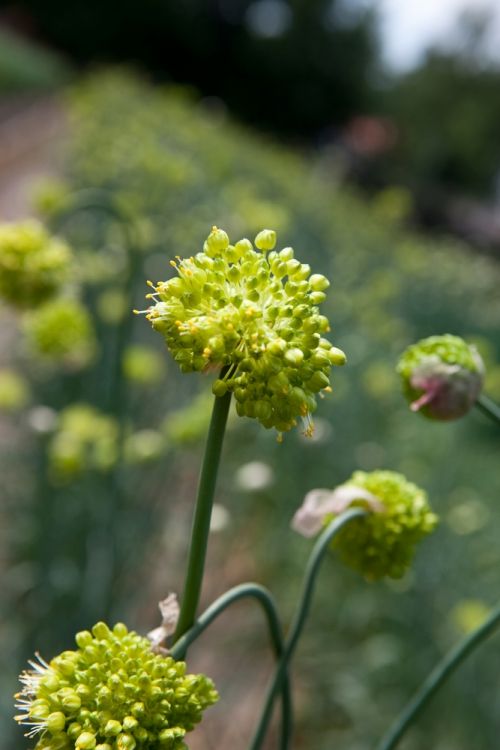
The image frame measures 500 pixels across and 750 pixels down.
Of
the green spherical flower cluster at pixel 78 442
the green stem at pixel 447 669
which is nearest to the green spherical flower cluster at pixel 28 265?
the green spherical flower cluster at pixel 78 442

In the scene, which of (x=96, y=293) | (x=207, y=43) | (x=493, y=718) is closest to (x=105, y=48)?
(x=207, y=43)

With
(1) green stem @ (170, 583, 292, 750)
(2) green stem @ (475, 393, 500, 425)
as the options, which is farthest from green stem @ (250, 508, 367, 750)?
(2) green stem @ (475, 393, 500, 425)

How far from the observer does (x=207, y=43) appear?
1212cm

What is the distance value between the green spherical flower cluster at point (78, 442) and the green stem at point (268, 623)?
57cm

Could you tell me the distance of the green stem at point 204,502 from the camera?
296 mm

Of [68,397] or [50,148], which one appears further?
[50,148]

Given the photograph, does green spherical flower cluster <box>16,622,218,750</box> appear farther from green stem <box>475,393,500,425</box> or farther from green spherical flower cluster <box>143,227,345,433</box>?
green stem <box>475,393,500,425</box>

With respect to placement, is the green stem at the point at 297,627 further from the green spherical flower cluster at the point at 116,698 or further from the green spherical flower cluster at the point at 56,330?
the green spherical flower cluster at the point at 56,330

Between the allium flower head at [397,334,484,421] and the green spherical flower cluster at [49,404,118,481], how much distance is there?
57cm

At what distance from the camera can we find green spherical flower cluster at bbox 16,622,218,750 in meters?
0.30

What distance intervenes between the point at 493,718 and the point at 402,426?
0.80 meters

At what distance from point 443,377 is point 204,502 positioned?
21cm

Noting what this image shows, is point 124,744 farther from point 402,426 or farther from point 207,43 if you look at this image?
point 207,43

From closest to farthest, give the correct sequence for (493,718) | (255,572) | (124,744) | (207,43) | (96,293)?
(124,744) < (493,718) < (255,572) < (96,293) < (207,43)
